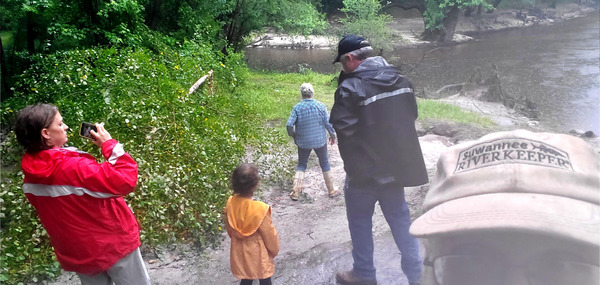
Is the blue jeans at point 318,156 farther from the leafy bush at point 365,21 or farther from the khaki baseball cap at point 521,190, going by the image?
the leafy bush at point 365,21

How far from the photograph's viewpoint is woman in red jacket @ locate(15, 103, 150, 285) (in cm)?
207

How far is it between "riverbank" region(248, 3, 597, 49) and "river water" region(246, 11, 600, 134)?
0.48 metres

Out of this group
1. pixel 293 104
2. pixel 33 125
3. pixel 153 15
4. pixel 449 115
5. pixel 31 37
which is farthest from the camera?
pixel 153 15

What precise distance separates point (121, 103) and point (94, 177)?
259cm

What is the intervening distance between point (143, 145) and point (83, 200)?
7.25 ft

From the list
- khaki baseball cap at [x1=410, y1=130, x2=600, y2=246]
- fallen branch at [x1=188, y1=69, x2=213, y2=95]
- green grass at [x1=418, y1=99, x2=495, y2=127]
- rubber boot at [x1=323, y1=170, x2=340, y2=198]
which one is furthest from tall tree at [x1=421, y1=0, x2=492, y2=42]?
khaki baseball cap at [x1=410, y1=130, x2=600, y2=246]

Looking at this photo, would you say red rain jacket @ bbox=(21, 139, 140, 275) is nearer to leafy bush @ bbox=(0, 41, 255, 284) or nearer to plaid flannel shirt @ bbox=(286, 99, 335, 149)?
leafy bush @ bbox=(0, 41, 255, 284)

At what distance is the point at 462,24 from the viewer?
30.0 meters

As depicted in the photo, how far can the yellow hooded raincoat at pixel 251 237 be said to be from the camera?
2.71 metres

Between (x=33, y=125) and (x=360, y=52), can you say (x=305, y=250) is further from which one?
(x=33, y=125)

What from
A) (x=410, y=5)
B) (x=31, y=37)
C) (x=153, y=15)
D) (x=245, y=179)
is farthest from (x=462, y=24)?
(x=245, y=179)

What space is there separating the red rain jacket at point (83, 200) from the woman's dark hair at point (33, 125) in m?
0.05

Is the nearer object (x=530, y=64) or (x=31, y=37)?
(x=31, y=37)

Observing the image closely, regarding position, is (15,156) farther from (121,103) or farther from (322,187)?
(322,187)
